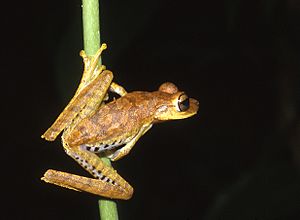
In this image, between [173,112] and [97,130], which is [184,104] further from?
[97,130]

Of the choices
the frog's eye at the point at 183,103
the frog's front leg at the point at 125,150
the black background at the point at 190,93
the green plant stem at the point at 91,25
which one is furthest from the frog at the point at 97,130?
the black background at the point at 190,93

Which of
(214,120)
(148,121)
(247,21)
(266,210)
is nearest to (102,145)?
(148,121)

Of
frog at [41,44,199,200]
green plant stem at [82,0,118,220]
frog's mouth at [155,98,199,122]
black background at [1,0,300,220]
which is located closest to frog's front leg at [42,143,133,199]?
frog at [41,44,199,200]

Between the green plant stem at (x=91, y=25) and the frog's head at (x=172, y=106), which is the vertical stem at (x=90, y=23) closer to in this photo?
the green plant stem at (x=91, y=25)

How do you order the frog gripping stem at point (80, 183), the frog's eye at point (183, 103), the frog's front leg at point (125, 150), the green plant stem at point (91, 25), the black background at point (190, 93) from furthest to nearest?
the black background at point (190, 93), the frog's eye at point (183, 103), the frog's front leg at point (125, 150), the frog gripping stem at point (80, 183), the green plant stem at point (91, 25)

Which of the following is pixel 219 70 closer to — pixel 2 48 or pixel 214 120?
pixel 214 120

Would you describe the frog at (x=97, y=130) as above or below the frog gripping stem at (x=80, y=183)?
above

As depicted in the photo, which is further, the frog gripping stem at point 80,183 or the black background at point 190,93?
the black background at point 190,93

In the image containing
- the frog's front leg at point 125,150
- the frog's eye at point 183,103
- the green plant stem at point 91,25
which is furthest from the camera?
the frog's eye at point 183,103
